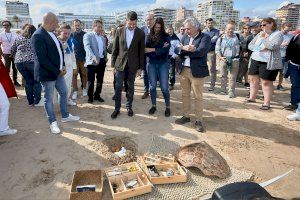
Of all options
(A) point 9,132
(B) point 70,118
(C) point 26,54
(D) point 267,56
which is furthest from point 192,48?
(C) point 26,54

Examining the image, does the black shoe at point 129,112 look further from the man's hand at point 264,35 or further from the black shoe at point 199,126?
the man's hand at point 264,35

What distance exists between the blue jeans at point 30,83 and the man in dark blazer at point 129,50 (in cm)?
221

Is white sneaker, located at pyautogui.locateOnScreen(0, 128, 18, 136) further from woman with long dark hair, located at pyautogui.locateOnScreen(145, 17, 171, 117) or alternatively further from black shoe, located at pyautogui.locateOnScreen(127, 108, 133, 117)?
woman with long dark hair, located at pyautogui.locateOnScreen(145, 17, 171, 117)

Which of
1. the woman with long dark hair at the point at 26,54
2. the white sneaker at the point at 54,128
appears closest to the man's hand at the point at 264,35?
the white sneaker at the point at 54,128

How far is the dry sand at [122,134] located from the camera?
3.64 metres

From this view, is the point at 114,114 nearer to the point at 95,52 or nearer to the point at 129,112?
the point at 129,112

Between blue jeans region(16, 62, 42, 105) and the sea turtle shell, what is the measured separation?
14.1ft

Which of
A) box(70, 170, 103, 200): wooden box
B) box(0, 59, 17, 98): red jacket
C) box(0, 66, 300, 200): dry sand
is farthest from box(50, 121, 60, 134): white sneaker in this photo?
box(70, 170, 103, 200): wooden box

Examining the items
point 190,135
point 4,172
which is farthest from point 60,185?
point 190,135

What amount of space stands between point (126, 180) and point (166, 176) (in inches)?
21.7

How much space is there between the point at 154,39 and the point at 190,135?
2.17 m

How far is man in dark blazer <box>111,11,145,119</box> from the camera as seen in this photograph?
5.33 metres

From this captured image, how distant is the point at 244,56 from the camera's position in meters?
8.77

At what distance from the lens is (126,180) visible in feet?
11.7
